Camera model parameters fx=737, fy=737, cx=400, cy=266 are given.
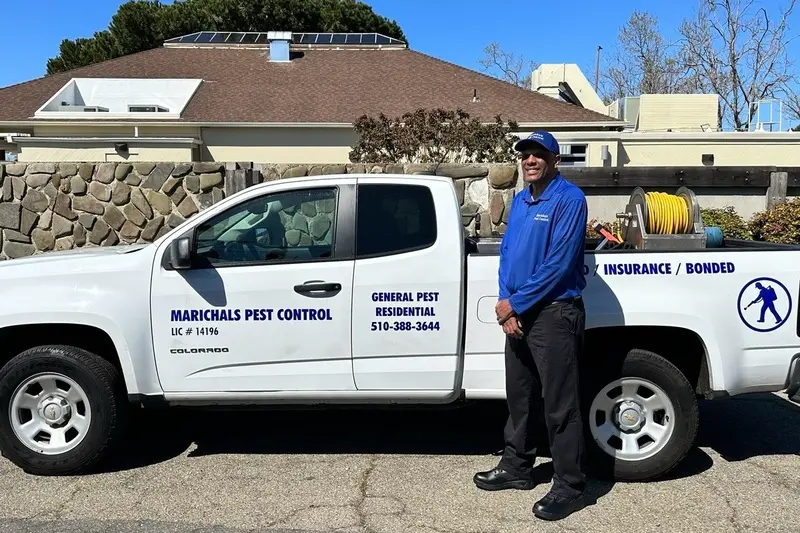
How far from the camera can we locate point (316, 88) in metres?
20.9

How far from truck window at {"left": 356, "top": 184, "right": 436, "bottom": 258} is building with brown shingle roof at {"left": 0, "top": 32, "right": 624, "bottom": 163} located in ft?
42.1

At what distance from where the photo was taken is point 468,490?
14.8ft

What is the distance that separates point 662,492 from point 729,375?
0.84 metres

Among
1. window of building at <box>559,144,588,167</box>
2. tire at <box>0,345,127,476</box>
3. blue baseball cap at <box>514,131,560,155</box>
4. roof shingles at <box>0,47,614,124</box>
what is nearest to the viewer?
blue baseball cap at <box>514,131,560,155</box>

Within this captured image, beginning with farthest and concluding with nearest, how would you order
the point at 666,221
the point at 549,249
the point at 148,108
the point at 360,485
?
the point at 148,108
the point at 666,221
the point at 360,485
the point at 549,249

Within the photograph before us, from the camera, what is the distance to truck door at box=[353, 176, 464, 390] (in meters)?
4.56

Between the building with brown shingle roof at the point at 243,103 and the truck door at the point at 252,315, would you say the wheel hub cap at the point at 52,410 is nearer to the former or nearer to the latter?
the truck door at the point at 252,315

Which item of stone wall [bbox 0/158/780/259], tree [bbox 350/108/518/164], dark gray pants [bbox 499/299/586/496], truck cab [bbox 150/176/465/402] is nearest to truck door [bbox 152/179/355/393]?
truck cab [bbox 150/176/465/402]

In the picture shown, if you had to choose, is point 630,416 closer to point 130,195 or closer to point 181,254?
point 181,254

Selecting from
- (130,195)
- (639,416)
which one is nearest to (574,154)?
(130,195)

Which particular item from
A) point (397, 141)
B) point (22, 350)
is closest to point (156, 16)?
point (397, 141)

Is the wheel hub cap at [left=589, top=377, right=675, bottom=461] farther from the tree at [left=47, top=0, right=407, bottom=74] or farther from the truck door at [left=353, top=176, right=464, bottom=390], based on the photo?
the tree at [left=47, top=0, right=407, bottom=74]

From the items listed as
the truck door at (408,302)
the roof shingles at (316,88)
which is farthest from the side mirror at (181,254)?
the roof shingles at (316,88)

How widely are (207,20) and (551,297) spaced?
31.9m
